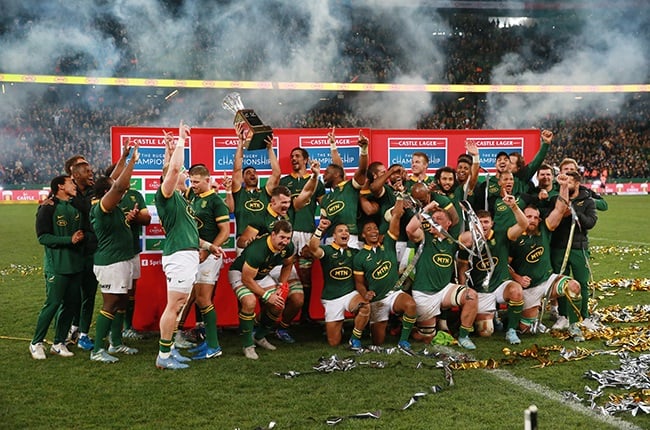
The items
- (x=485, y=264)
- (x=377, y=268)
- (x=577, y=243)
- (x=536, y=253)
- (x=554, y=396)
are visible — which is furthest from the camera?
(x=577, y=243)

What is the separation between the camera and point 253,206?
7289 mm

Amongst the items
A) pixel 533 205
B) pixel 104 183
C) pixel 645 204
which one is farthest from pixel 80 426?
pixel 645 204

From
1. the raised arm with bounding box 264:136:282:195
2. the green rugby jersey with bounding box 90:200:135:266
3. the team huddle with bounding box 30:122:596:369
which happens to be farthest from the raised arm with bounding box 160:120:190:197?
the raised arm with bounding box 264:136:282:195

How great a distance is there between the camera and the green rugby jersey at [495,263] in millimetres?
7113

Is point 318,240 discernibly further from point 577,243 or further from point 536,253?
point 577,243

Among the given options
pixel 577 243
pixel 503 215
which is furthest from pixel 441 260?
pixel 577 243

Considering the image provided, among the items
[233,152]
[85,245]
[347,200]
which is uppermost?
[233,152]

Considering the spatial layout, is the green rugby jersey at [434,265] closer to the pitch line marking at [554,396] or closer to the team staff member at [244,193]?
the pitch line marking at [554,396]

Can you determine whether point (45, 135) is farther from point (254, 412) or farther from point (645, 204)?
point (254, 412)

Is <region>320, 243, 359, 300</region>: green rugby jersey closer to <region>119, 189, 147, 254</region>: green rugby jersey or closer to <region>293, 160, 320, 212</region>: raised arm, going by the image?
<region>293, 160, 320, 212</region>: raised arm

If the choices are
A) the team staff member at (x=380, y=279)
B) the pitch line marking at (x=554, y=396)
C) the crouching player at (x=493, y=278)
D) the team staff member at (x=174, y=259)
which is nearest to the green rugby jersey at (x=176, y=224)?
the team staff member at (x=174, y=259)

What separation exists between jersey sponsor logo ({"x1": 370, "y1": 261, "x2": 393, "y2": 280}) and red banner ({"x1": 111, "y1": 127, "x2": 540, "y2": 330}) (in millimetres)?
1262

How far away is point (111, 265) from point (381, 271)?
105 inches

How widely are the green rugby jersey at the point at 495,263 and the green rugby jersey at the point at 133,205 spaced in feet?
11.9
